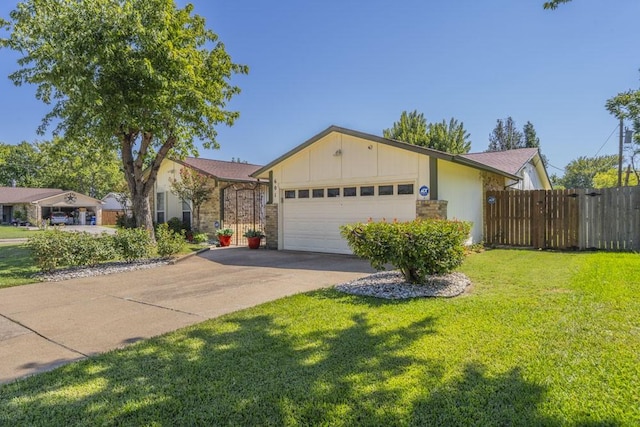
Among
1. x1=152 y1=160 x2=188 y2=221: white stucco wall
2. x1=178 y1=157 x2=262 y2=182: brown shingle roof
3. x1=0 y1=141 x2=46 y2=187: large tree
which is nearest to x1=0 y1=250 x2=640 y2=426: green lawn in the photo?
x1=178 y1=157 x2=262 y2=182: brown shingle roof

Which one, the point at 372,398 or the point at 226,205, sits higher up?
the point at 226,205

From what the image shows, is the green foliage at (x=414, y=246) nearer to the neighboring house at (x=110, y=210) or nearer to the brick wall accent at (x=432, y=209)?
the brick wall accent at (x=432, y=209)

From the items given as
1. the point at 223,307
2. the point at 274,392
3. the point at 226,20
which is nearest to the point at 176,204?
the point at 226,20

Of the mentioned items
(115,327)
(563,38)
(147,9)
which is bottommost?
(115,327)

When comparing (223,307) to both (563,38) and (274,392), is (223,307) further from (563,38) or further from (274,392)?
(563,38)

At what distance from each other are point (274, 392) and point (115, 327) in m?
2.97

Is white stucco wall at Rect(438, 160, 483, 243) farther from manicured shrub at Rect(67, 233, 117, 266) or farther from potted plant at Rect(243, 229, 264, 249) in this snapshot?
manicured shrub at Rect(67, 233, 117, 266)

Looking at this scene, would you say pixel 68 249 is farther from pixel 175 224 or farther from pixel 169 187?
pixel 169 187

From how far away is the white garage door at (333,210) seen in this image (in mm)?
11133

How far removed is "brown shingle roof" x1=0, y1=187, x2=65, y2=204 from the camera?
Result: 40.3m

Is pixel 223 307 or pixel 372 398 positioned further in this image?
pixel 223 307

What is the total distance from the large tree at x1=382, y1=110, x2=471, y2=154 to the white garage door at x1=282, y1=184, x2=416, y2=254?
57.0 ft

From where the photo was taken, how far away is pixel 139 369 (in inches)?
135

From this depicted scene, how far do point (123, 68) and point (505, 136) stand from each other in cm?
5078
